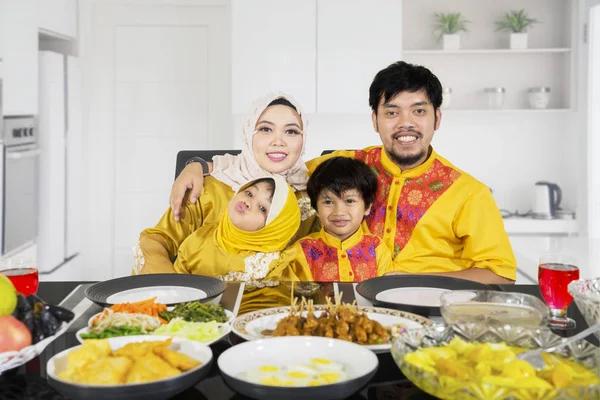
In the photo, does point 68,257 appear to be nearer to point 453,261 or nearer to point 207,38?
point 207,38

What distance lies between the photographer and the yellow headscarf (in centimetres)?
225

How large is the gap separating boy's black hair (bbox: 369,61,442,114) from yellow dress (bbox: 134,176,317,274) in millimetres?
476

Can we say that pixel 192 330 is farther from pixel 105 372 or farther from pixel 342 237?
pixel 342 237

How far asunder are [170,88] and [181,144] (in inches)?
16.5

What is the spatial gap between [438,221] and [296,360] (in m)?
1.45

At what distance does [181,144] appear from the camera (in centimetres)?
531

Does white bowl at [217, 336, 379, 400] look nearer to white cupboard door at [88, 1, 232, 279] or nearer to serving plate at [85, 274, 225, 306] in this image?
serving plate at [85, 274, 225, 306]

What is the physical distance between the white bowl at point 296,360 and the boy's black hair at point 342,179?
1.25 metres

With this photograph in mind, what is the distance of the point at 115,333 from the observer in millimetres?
1263

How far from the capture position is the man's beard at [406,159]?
2584 millimetres

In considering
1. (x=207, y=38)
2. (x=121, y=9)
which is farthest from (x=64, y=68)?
(x=207, y=38)

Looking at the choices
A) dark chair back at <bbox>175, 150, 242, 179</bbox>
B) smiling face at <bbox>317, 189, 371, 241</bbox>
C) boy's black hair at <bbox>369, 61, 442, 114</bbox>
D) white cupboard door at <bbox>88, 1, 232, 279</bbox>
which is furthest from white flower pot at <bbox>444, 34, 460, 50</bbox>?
smiling face at <bbox>317, 189, 371, 241</bbox>

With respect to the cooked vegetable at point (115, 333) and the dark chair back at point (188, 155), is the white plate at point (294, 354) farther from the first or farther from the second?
the dark chair back at point (188, 155)

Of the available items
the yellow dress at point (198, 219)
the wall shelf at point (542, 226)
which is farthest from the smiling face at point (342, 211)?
the wall shelf at point (542, 226)
